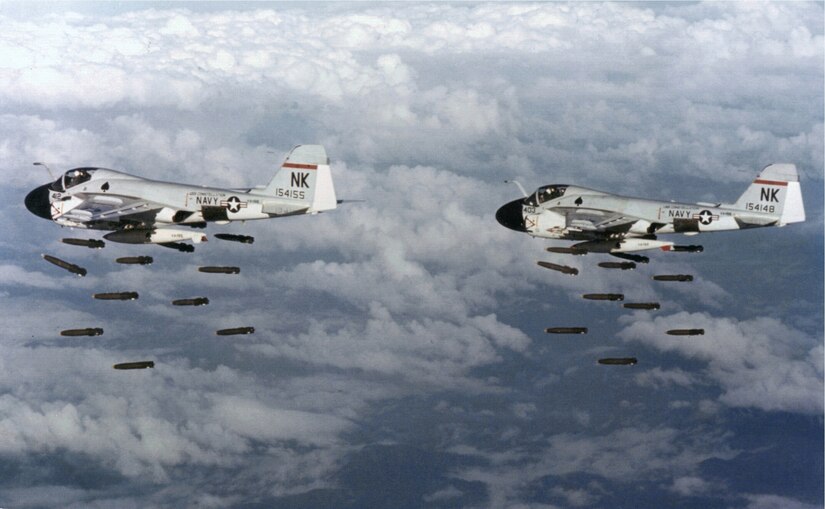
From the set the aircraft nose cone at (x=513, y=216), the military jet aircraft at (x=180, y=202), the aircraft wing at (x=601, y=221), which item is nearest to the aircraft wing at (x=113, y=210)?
the military jet aircraft at (x=180, y=202)

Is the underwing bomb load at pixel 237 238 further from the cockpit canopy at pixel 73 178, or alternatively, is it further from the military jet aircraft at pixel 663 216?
the military jet aircraft at pixel 663 216

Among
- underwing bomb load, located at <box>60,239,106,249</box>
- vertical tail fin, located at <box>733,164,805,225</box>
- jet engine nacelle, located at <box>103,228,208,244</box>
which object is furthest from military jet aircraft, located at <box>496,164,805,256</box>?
underwing bomb load, located at <box>60,239,106,249</box>

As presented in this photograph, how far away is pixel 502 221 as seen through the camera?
2672 inches

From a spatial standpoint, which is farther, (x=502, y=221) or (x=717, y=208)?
(x=502, y=221)

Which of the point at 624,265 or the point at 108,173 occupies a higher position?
the point at 108,173

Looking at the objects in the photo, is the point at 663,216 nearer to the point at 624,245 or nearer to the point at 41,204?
the point at 624,245

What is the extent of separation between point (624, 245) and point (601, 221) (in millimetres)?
2282

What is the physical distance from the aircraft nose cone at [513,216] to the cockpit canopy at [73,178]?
28.5m

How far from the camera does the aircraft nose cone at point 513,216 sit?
6719 cm

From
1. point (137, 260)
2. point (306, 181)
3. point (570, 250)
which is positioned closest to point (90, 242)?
point (137, 260)

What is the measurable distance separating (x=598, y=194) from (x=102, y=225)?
109 feet

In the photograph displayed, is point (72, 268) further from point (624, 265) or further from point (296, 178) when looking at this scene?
point (624, 265)

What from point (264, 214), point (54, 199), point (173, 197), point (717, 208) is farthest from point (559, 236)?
point (54, 199)

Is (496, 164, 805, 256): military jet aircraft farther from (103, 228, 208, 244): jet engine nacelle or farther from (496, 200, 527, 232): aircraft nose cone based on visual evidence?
(103, 228, 208, 244): jet engine nacelle
